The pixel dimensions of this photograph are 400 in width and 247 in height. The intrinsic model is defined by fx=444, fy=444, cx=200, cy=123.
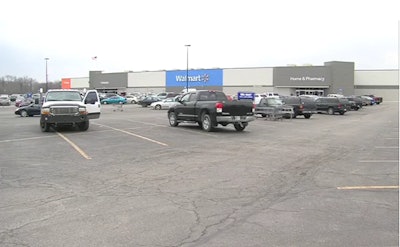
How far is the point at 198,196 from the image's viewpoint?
7.25 metres

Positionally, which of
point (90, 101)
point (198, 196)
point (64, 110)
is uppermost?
point (90, 101)

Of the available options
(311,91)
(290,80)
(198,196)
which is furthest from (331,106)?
(290,80)

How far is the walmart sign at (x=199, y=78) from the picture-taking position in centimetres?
10331

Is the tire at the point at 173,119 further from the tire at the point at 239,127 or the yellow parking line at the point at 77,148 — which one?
the yellow parking line at the point at 77,148

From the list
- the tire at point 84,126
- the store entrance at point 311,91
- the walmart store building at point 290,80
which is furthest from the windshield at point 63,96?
the store entrance at point 311,91

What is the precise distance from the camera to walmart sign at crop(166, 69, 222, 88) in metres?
103

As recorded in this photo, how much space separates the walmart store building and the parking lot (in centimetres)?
6897

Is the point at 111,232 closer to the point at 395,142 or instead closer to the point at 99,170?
the point at 99,170

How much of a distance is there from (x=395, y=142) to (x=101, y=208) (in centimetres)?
1307

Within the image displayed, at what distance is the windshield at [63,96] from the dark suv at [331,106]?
27.1 metres

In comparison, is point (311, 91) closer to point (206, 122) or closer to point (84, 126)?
point (206, 122)

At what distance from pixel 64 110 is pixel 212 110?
6.28 m

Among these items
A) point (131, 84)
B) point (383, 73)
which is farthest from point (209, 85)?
point (383, 73)

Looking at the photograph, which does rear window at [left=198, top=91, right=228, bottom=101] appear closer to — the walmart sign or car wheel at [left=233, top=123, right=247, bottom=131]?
car wheel at [left=233, top=123, right=247, bottom=131]
